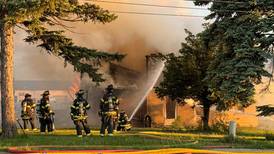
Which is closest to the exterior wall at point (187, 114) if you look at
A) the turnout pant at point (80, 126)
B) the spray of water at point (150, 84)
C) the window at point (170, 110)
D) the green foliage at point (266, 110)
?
the window at point (170, 110)

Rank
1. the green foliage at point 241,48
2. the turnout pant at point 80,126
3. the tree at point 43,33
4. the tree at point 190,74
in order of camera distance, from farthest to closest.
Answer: the tree at point 190,74 → the green foliage at point 241,48 → the turnout pant at point 80,126 → the tree at point 43,33

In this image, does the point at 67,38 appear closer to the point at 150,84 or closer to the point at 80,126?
the point at 80,126

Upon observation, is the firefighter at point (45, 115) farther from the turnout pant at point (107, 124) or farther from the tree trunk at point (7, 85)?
the turnout pant at point (107, 124)

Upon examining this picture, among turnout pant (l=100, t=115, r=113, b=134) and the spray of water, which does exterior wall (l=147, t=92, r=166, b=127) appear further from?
turnout pant (l=100, t=115, r=113, b=134)

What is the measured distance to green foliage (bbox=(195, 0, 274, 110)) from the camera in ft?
59.6

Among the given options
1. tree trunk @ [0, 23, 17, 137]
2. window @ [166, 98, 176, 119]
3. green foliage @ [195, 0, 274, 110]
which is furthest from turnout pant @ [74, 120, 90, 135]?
window @ [166, 98, 176, 119]

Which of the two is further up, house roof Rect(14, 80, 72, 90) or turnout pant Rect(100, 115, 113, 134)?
house roof Rect(14, 80, 72, 90)

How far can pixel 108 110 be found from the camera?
15.7 m

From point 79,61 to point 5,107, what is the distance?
111 inches

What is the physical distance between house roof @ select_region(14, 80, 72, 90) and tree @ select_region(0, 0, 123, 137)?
51.2 feet

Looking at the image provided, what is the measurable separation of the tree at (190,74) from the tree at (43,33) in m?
7.58

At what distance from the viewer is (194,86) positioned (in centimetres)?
2408

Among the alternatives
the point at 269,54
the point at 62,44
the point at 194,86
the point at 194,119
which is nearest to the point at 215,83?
the point at 269,54

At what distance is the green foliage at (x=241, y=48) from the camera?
18172 mm
